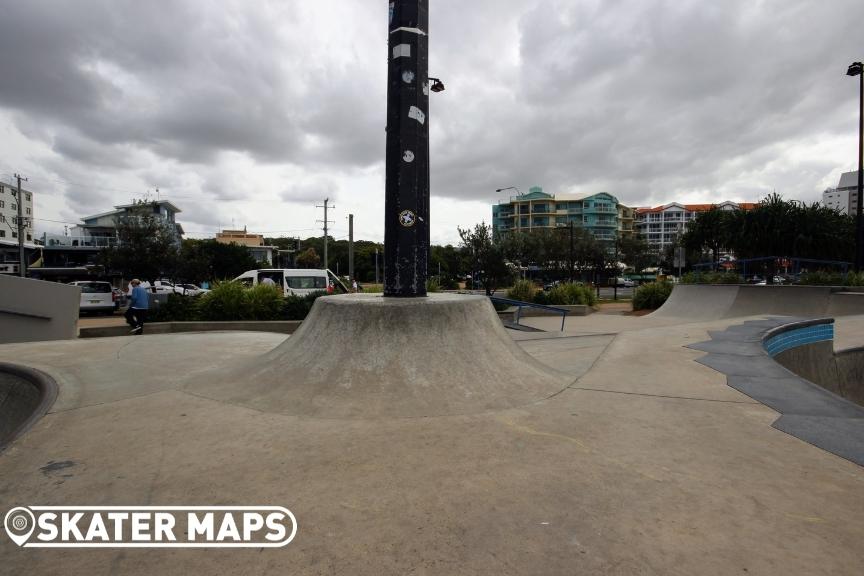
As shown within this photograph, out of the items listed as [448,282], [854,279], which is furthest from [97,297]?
[854,279]

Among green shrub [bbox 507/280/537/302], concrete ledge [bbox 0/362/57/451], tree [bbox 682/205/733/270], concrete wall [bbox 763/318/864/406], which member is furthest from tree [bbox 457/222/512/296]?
tree [bbox 682/205/733/270]

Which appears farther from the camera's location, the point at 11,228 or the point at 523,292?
the point at 11,228

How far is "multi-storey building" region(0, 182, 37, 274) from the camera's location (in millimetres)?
59088

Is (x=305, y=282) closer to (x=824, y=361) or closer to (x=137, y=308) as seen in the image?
(x=137, y=308)

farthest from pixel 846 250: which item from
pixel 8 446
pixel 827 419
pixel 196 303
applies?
pixel 8 446

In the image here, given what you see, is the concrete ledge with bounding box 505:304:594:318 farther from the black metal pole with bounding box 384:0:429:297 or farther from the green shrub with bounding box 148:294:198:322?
the black metal pole with bounding box 384:0:429:297

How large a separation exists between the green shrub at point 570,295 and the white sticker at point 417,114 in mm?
14839

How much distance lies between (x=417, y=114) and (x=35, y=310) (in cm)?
1084

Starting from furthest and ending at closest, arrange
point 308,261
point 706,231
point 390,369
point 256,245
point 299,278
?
point 256,245 → point 308,261 → point 706,231 → point 299,278 → point 390,369

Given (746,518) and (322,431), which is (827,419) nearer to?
(746,518)

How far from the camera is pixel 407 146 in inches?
231

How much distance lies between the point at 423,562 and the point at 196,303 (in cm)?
1304

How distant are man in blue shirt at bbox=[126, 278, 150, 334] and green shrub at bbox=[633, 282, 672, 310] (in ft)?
62.5

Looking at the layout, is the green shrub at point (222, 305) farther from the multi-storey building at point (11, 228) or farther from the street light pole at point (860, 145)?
the multi-storey building at point (11, 228)
